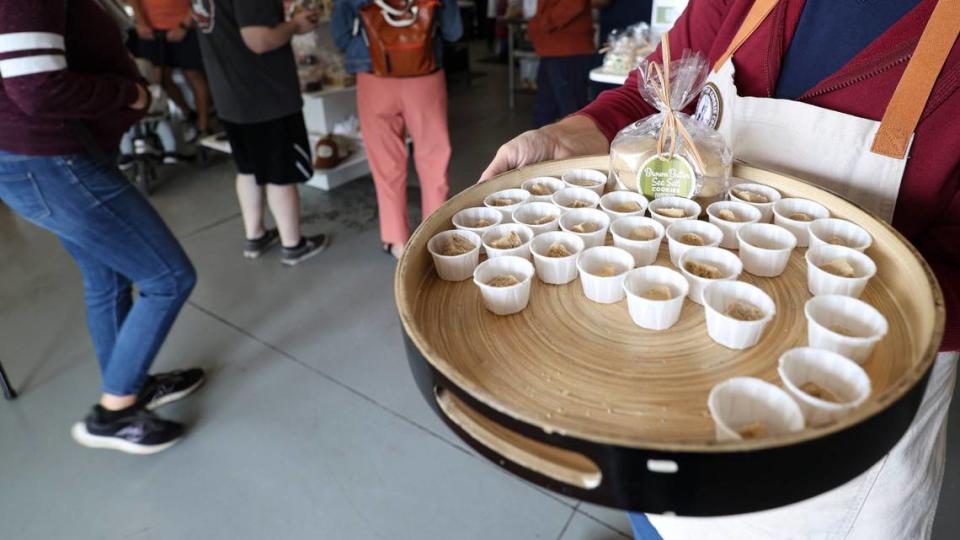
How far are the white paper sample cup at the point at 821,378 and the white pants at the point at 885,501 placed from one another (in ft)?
1.08

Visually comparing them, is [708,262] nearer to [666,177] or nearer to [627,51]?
[666,177]

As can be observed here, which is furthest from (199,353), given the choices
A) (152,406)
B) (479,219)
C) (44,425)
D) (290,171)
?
(479,219)

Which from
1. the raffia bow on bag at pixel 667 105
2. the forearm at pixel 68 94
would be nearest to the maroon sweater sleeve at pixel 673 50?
the raffia bow on bag at pixel 667 105

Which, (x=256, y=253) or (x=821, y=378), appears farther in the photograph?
(x=256, y=253)

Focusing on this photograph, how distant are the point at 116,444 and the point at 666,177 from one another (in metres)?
2.08

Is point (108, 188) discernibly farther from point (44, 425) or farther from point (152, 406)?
point (44, 425)

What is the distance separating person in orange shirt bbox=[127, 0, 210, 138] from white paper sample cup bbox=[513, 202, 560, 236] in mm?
5176

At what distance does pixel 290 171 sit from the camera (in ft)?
10.3

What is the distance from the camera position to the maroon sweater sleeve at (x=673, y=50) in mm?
1338

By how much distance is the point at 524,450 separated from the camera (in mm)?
737

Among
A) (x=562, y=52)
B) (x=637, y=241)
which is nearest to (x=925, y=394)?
(x=637, y=241)

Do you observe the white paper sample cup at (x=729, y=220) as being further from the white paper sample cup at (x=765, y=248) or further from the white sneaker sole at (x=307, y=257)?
the white sneaker sole at (x=307, y=257)

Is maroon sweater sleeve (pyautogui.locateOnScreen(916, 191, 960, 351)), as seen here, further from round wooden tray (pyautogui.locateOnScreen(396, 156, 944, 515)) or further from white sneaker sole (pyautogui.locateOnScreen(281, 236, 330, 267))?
white sneaker sole (pyautogui.locateOnScreen(281, 236, 330, 267))

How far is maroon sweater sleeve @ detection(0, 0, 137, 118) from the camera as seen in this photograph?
149cm
